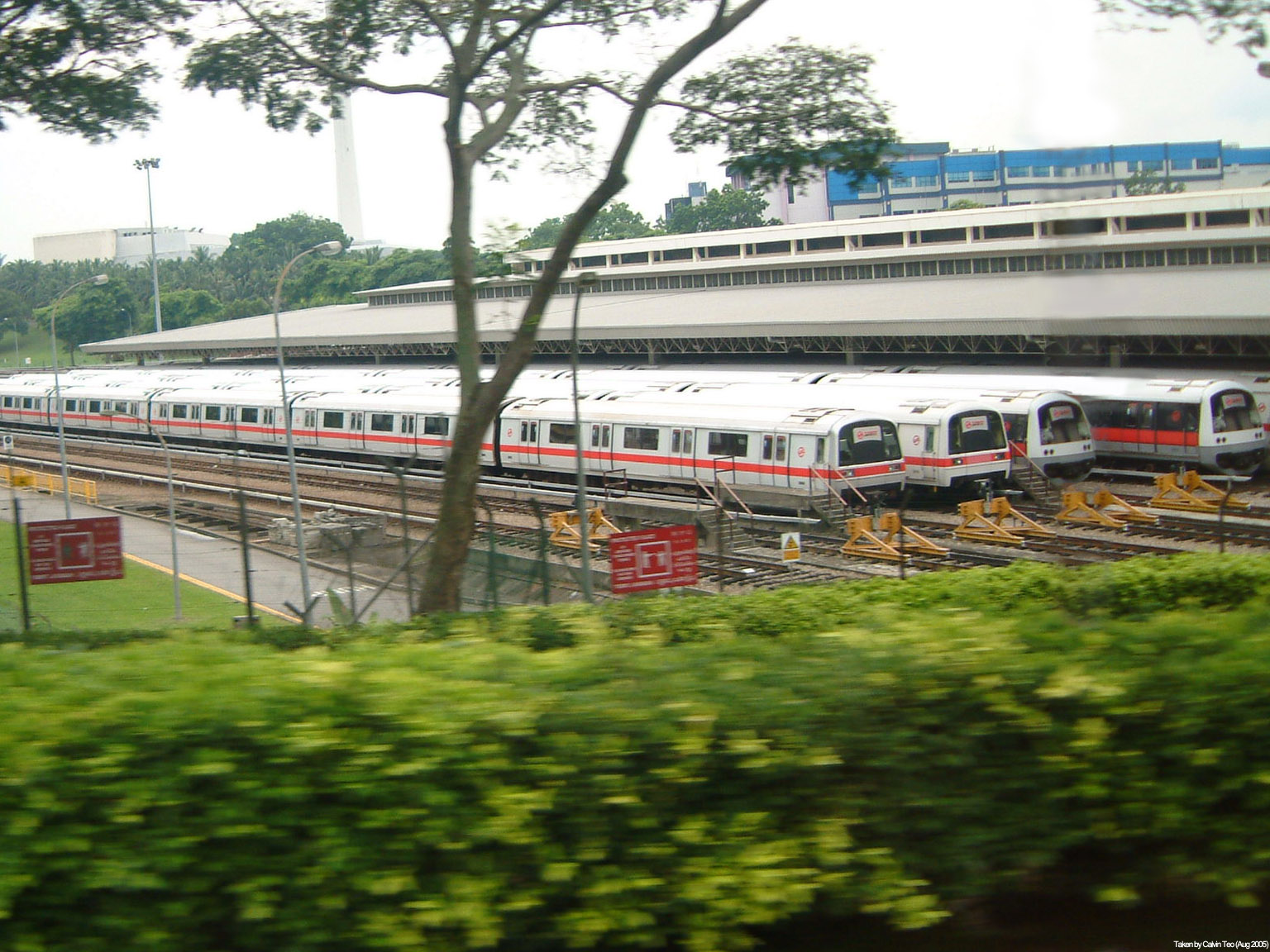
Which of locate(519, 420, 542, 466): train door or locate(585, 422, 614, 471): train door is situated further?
locate(519, 420, 542, 466): train door

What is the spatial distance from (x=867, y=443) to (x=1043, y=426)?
13.7 ft

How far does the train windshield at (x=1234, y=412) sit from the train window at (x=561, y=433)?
1313 cm

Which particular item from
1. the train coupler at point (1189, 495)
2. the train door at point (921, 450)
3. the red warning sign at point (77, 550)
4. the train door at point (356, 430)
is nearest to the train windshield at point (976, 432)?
the train door at point (921, 450)

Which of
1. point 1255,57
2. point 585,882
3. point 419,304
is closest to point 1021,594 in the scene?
point 1255,57

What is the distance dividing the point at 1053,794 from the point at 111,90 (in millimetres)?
9702

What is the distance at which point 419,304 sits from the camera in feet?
121

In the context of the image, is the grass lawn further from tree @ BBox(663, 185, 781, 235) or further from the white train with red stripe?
tree @ BBox(663, 185, 781, 235)

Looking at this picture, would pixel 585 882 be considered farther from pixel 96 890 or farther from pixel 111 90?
pixel 111 90

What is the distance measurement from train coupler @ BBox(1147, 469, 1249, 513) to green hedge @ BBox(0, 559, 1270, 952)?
56.3ft

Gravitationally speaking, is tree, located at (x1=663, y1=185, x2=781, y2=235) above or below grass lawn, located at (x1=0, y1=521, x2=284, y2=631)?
above

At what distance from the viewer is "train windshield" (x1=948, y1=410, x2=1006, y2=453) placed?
22.1 m

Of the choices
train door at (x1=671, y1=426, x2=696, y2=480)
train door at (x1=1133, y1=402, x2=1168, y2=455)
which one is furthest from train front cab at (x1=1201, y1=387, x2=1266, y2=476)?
train door at (x1=671, y1=426, x2=696, y2=480)

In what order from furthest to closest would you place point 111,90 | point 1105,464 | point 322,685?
point 1105,464, point 111,90, point 322,685

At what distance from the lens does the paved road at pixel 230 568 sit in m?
15.0
